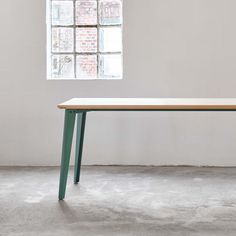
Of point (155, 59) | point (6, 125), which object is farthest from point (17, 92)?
point (155, 59)

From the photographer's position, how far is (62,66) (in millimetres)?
4410

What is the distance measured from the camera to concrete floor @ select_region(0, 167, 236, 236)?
2.51 metres

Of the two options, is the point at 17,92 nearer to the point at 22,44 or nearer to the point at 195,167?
the point at 22,44

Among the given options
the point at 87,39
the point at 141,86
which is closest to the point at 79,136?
the point at 141,86

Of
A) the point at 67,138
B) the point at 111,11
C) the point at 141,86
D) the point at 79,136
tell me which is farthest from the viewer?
the point at 111,11

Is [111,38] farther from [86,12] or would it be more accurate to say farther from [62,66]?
[62,66]

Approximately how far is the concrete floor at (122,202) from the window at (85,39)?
2.99ft

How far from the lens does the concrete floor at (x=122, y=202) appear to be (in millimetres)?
2506

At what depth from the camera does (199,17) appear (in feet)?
13.6

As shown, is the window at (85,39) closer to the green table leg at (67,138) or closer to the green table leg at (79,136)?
the green table leg at (79,136)

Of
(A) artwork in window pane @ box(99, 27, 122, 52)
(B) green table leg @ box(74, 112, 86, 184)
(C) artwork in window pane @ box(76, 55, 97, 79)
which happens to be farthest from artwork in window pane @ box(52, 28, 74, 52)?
(B) green table leg @ box(74, 112, 86, 184)

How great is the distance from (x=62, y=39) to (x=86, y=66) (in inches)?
13.0

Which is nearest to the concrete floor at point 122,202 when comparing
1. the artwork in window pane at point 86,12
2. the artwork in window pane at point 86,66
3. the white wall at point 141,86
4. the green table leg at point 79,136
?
the green table leg at point 79,136

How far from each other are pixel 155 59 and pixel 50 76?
96 cm
